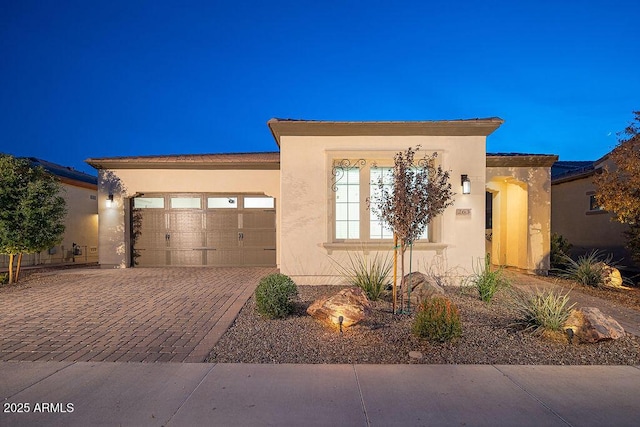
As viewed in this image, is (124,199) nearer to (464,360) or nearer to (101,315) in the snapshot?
(101,315)

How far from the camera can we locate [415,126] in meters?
8.68

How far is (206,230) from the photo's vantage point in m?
12.2

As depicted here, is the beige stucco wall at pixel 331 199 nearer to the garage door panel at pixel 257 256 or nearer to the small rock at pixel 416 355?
the garage door panel at pixel 257 256

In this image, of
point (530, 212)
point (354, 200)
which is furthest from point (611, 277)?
point (354, 200)

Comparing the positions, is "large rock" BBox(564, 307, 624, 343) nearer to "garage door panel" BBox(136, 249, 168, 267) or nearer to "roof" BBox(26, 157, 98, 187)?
"garage door panel" BBox(136, 249, 168, 267)

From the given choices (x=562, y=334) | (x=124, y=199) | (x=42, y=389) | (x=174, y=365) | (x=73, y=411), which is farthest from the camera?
(x=124, y=199)

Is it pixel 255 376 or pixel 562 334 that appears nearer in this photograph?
pixel 255 376

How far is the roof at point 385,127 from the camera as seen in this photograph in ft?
28.1

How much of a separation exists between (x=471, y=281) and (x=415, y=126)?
4002 mm

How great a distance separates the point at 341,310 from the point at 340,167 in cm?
440

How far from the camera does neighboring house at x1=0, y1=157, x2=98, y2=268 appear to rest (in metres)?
13.6

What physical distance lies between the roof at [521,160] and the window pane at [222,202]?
8.27 m

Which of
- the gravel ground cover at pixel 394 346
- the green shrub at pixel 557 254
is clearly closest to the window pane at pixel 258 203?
the gravel ground cover at pixel 394 346

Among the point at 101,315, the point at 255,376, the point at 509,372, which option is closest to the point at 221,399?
the point at 255,376
